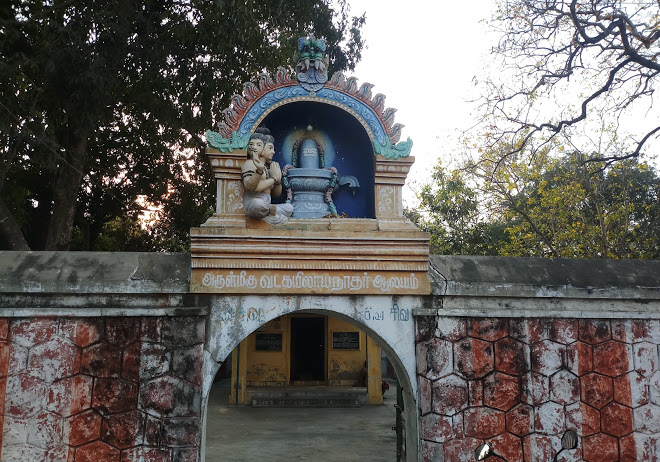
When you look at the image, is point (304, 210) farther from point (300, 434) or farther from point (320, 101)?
point (300, 434)

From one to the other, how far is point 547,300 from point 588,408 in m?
1.05

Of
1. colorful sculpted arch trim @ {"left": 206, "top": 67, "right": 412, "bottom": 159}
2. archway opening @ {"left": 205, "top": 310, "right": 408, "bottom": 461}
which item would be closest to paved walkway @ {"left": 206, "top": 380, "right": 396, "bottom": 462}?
archway opening @ {"left": 205, "top": 310, "right": 408, "bottom": 461}

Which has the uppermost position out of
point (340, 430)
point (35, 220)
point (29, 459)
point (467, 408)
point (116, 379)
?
point (35, 220)

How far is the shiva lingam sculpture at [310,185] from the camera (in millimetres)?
5852

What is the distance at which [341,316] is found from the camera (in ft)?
16.7

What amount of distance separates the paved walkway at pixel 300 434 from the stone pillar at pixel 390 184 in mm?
4903

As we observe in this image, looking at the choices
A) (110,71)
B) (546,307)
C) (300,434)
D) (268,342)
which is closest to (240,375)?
(268,342)

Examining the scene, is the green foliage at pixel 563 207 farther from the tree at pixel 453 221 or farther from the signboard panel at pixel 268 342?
the signboard panel at pixel 268 342

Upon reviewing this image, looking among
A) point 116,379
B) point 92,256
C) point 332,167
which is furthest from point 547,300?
point 92,256

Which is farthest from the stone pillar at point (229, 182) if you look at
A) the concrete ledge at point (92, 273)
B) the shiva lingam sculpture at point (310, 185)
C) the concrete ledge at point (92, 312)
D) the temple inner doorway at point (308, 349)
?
the temple inner doorway at point (308, 349)

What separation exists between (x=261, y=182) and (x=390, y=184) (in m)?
1.33

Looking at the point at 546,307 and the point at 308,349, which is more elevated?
the point at 546,307

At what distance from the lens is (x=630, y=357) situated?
5168mm

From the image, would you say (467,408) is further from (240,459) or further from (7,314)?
(240,459)
